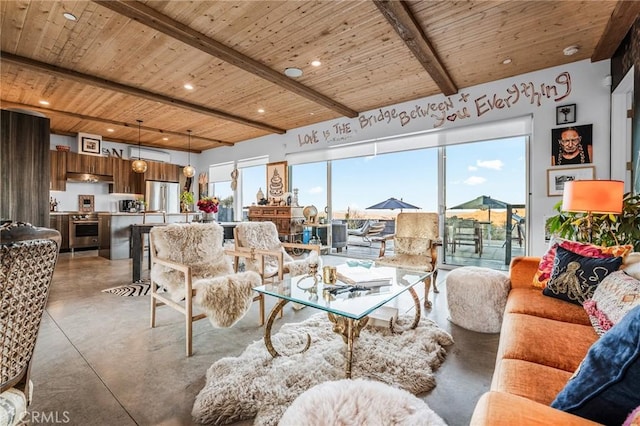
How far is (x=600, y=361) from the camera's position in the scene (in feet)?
2.48

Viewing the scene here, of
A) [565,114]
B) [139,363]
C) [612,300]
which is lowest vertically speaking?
[139,363]

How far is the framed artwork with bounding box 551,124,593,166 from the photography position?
140 inches

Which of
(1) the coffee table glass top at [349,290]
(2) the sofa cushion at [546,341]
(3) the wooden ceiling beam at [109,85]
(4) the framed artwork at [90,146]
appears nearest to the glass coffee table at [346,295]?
(1) the coffee table glass top at [349,290]

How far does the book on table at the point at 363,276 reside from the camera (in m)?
2.11

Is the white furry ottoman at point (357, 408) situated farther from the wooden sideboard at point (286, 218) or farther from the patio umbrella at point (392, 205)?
the wooden sideboard at point (286, 218)

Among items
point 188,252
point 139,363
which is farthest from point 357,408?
point 188,252

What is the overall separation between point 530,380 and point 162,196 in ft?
28.6

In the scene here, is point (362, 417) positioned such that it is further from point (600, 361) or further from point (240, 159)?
point (240, 159)

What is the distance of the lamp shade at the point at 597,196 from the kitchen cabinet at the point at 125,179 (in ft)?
28.6

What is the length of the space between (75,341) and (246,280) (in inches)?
54.3

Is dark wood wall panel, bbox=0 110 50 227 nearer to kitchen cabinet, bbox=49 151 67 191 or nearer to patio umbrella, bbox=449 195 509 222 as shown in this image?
kitchen cabinet, bbox=49 151 67 191

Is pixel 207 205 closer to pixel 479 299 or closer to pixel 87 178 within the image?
pixel 479 299

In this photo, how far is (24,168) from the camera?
325cm

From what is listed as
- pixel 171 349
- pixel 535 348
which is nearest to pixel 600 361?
pixel 535 348
